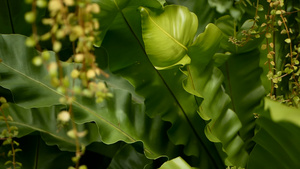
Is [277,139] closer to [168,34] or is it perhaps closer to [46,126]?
[168,34]

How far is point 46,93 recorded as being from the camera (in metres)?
0.63

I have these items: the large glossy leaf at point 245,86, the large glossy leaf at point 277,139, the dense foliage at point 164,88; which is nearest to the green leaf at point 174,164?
the dense foliage at point 164,88

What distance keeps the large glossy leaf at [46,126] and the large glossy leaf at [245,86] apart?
0.27 m

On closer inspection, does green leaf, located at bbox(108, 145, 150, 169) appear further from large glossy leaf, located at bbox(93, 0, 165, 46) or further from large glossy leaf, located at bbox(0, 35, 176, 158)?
large glossy leaf, located at bbox(93, 0, 165, 46)

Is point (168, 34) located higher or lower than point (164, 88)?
higher

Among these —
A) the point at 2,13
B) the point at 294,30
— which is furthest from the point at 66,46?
the point at 294,30

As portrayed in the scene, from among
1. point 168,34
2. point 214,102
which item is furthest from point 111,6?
point 214,102

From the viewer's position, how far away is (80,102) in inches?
25.2

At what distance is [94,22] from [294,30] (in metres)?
0.55

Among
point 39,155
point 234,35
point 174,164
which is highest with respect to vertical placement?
point 234,35

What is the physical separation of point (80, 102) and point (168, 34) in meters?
0.20

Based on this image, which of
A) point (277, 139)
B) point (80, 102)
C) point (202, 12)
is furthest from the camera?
point (202, 12)

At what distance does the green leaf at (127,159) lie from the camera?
2.21ft

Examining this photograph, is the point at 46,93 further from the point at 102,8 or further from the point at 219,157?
the point at 219,157
